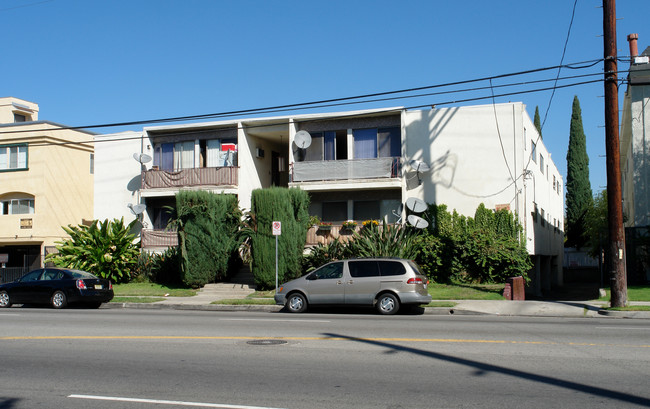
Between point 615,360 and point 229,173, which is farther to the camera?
point 229,173

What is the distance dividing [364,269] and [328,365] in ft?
28.5

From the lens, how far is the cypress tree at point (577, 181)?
170 feet

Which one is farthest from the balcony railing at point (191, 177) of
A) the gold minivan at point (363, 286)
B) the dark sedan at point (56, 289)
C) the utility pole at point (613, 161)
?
the utility pole at point (613, 161)

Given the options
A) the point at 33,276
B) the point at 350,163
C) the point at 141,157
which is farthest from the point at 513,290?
the point at 141,157

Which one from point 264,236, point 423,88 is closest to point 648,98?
point 423,88

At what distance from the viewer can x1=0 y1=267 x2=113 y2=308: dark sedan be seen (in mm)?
20438

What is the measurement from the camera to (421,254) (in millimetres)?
25484

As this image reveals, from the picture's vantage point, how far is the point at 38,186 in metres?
35.3

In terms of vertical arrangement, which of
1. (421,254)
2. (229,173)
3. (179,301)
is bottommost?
(179,301)

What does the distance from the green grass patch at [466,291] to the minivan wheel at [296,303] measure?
5400mm

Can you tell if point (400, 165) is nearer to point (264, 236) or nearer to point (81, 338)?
point (264, 236)

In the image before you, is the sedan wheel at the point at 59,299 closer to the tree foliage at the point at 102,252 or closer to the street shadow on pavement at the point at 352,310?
the tree foliage at the point at 102,252

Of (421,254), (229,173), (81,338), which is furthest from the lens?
(229,173)

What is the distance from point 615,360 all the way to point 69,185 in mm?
34119
